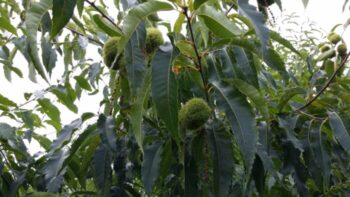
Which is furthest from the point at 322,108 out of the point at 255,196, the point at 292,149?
the point at 255,196

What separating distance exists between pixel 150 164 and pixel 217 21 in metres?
0.41

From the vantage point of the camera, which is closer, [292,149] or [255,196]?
[292,149]

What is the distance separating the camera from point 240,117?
3.44 feet

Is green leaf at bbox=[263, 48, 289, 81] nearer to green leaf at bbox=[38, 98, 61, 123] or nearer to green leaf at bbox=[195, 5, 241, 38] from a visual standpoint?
green leaf at bbox=[195, 5, 241, 38]

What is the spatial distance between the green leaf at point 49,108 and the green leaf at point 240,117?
77cm

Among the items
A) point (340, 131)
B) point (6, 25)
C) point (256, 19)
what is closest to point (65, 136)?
point (6, 25)

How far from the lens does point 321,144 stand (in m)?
1.34

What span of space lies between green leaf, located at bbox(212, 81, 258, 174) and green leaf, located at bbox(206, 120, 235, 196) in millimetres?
51

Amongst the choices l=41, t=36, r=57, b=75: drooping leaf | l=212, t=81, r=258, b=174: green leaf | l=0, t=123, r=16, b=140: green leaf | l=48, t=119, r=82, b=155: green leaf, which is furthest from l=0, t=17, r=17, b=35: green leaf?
l=212, t=81, r=258, b=174: green leaf

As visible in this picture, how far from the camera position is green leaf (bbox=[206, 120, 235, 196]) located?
1.08m

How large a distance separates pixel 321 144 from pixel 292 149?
0.08 m

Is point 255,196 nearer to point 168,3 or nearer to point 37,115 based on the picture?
point 168,3

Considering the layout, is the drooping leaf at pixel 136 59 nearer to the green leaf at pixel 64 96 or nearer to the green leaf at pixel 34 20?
the green leaf at pixel 34 20

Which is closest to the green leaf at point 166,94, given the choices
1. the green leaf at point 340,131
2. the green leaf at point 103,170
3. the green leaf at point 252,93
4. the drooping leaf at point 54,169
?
the green leaf at point 252,93
